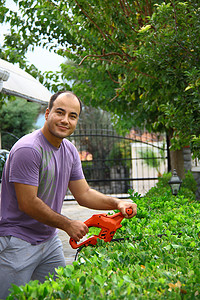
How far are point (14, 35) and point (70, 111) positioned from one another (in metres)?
8.39

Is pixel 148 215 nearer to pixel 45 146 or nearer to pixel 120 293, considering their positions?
pixel 45 146

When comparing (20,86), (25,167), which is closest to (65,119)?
(25,167)

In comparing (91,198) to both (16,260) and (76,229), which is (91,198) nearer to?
(76,229)

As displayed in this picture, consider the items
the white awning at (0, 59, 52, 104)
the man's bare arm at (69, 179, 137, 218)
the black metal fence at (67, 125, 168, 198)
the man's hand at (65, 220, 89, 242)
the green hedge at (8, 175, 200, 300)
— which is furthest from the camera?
the black metal fence at (67, 125, 168, 198)

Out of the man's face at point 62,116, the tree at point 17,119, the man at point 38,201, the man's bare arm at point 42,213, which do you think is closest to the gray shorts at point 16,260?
the man at point 38,201

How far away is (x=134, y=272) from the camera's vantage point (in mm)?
1651

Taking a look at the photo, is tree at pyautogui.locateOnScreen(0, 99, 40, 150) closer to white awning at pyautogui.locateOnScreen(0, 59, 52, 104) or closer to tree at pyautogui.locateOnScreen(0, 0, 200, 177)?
tree at pyautogui.locateOnScreen(0, 0, 200, 177)

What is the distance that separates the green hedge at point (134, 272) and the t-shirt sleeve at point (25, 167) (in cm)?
52

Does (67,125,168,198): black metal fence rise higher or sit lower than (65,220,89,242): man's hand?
higher

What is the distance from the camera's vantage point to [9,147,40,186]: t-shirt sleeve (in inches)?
78.7

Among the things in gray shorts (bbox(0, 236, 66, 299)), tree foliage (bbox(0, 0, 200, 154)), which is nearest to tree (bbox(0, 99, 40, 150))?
tree foliage (bbox(0, 0, 200, 154))

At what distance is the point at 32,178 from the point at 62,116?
1.52 feet

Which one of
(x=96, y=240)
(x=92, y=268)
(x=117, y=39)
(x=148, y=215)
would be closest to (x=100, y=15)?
(x=117, y=39)

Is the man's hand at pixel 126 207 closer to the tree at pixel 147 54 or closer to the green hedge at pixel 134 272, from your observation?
the green hedge at pixel 134 272
